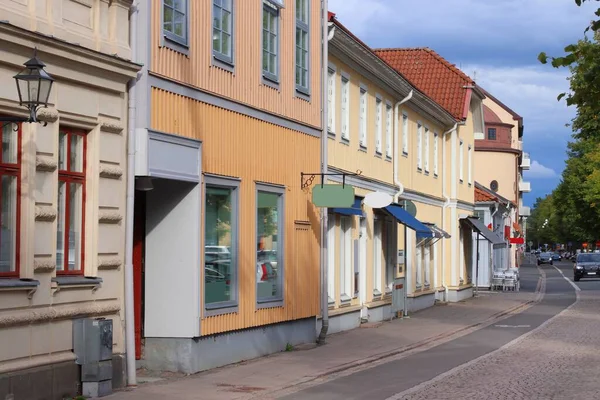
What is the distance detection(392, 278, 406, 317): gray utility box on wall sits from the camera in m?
28.8

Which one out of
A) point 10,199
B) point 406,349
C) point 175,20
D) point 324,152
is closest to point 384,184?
point 324,152

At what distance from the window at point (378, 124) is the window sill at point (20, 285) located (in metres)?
17.0

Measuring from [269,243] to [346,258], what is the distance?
6.51 meters

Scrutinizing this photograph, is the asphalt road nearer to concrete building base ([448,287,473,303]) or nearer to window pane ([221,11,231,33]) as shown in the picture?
window pane ([221,11,231,33])

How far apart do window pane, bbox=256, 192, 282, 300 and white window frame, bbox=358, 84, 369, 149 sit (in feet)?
24.5

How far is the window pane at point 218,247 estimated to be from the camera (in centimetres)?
1611

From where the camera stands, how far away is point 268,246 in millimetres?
18547

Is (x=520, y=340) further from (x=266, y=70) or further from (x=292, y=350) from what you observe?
(x=266, y=70)

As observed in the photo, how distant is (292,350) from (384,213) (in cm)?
997

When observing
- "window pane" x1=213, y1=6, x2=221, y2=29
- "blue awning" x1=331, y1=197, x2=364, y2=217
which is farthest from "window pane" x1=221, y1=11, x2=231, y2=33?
"blue awning" x1=331, y1=197, x2=364, y2=217

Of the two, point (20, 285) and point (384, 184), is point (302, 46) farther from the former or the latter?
point (20, 285)

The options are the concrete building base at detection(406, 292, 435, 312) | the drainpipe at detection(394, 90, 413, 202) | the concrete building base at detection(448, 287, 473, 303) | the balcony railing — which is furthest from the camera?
the balcony railing

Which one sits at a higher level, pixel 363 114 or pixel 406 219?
pixel 363 114

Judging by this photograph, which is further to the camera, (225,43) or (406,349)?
(406,349)
